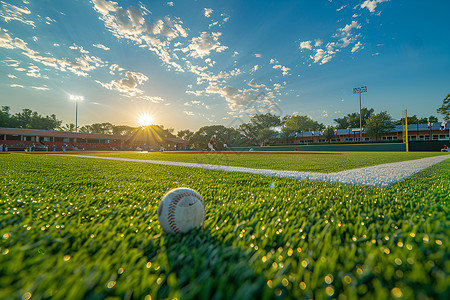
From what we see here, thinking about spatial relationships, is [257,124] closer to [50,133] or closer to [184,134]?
[184,134]

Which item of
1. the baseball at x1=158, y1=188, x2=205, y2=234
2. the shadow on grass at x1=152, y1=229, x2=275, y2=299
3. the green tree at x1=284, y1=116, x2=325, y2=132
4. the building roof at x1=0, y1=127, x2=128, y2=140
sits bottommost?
the shadow on grass at x1=152, y1=229, x2=275, y2=299

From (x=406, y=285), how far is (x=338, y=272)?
0.32m

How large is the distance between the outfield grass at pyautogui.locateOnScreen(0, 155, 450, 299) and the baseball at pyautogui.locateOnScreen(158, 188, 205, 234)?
0.11 metres

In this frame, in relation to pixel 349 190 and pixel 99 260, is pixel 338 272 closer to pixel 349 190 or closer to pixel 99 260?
pixel 99 260

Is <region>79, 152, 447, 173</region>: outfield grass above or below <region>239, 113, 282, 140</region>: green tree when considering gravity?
below

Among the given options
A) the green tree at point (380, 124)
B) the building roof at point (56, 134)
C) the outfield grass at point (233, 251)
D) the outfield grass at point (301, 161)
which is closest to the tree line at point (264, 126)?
the green tree at point (380, 124)

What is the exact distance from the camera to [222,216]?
213cm

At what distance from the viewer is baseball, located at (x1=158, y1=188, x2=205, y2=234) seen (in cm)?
170

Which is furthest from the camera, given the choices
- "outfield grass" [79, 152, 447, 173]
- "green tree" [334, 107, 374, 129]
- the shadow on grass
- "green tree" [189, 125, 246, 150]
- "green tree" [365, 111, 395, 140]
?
"green tree" [334, 107, 374, 129]

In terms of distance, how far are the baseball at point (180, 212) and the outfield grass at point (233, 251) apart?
4.3 inches

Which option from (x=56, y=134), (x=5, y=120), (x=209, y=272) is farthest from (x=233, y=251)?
(x=5, y=120)

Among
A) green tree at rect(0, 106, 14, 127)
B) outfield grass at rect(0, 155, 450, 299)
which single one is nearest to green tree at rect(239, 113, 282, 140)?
outfield grass at rect(0, 155, 450, 299)

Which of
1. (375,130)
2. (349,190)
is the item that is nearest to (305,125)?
(375,130)

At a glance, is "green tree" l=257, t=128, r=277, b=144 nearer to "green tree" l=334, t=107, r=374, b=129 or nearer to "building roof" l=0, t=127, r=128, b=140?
"green tree" l=334, t=107, r=374, b=129
